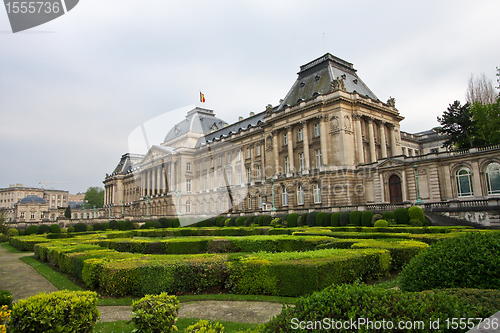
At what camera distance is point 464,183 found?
33.4 metres

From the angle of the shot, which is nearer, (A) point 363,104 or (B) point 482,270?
(B) point 482,270

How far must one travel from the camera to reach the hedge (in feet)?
28.0

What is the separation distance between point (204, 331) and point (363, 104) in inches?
1698

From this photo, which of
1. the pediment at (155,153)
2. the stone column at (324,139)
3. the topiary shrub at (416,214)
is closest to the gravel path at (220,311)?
the topiary shrub at (416,214)

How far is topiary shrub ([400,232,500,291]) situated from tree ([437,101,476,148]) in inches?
1515

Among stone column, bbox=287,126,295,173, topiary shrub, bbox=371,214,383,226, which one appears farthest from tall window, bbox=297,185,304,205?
topiary shrub, bbox=371,214,383,226

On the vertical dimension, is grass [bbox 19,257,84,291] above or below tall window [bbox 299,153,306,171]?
below

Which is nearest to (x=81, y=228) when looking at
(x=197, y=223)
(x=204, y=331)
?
(x=197, y=223)

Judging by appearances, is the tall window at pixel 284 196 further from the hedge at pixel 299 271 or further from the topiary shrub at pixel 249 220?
the hedge at pixel 299 271

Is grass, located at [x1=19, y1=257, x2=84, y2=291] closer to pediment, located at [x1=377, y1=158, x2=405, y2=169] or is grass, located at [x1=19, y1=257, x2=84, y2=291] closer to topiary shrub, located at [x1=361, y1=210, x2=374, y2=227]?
topiary shrub, located at [x1=361, y1=210, x2=374, y2=227]

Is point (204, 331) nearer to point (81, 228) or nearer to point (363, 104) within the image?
point (363, 104)

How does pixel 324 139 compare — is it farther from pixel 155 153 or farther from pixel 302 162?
pixel 155 153

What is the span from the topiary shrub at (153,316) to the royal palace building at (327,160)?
95.8 ft

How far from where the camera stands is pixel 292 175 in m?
45.2
